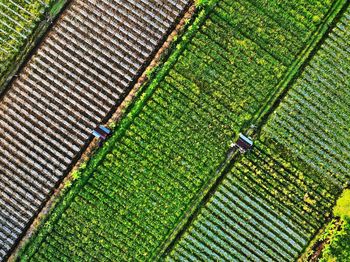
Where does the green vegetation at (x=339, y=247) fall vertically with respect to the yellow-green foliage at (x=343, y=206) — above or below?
below

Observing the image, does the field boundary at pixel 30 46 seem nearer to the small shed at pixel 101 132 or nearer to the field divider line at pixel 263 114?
the small shed at pixel 101 132

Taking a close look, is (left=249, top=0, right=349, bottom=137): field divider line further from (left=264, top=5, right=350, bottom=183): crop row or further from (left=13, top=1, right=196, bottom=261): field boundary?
(left=13, top=1, right=196, bottom=261): field boundary

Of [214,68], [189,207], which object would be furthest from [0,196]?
[214,68]

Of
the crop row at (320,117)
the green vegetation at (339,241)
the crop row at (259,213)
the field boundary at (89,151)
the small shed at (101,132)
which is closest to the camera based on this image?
the small shed at (101,132)

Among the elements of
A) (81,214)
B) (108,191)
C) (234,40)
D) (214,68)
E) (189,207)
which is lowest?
(81,214)

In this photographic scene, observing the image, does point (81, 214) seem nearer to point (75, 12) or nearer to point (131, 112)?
point (131, 112)

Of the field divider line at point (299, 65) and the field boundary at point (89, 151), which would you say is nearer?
the field boundary at point (89, 151)

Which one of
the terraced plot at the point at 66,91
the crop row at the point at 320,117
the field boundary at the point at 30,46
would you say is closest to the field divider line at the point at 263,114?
the crop row at the point at 320,117

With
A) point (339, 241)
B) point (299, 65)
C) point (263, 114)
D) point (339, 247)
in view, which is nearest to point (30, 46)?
point (263, 114)
